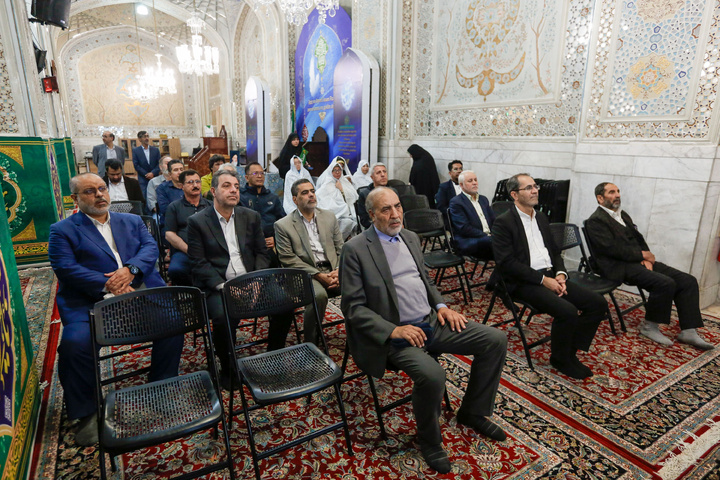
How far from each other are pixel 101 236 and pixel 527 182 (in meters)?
2.91

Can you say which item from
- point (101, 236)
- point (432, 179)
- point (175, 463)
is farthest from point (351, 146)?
point (175, 463)

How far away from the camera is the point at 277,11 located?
34.3 ft

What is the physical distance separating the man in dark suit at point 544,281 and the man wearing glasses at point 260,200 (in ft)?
7.62

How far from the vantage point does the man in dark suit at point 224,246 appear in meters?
2.73

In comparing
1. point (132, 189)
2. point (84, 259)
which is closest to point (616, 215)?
point (84, 259)

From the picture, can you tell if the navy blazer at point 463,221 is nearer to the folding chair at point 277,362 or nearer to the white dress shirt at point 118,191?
the folding chair at point 277,362

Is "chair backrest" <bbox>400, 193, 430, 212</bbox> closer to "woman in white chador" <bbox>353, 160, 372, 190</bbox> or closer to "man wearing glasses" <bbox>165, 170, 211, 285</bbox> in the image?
"woman in white chador" <bbox>353, 160, 372, 190</bbox>

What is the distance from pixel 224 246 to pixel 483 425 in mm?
2005

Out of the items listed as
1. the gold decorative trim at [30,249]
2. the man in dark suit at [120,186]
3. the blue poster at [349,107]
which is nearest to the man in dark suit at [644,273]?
the blue poster at [349,107]

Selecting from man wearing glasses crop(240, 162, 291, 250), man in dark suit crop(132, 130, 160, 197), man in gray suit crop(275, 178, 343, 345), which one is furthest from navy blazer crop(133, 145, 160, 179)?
man in gray suit crop(275, 178, 343, 345)

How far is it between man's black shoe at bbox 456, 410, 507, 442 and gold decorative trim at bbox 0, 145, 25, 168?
5.44 metres

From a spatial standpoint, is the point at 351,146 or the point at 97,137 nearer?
the point at 351,146

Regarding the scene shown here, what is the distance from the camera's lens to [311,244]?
10.8ft

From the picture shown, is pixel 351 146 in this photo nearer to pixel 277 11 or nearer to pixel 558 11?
pixel 558 11
